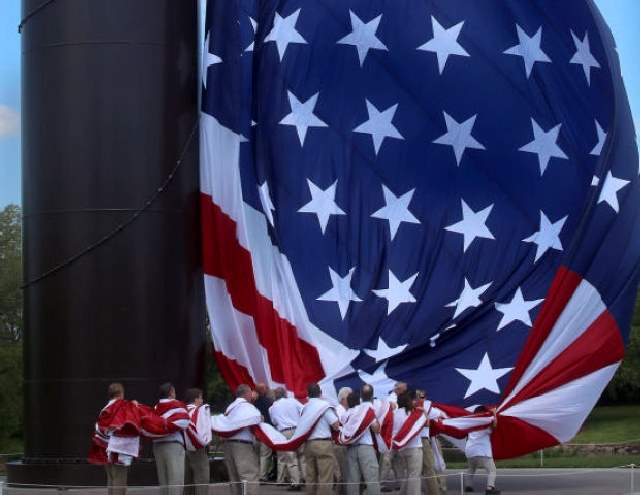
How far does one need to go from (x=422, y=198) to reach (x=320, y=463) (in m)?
5.49

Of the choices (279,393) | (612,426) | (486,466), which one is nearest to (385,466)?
(486,466)

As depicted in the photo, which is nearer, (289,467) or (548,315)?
(548,315)

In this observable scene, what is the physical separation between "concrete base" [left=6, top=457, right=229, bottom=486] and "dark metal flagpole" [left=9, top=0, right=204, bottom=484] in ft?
0.06

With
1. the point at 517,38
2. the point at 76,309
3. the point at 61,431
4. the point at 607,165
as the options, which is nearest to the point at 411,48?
the point at 517,38

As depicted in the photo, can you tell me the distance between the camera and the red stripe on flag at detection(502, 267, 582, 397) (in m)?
17.3

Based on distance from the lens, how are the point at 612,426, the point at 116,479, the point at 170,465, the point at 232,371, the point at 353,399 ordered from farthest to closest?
1. the point at 612,426
2. the point at 232,371
3. the point at 353,399
4. the point at 170,465
5. the point at 116,479

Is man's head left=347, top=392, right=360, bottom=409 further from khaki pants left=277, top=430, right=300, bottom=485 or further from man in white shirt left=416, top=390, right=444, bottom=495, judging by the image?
khaki pants left=277, top=430, right=300, bottom=485

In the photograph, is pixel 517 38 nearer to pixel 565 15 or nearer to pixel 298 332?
pixel 565 15

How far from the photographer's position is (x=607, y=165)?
18.0 meters

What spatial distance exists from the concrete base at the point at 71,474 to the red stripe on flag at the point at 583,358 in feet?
14.3

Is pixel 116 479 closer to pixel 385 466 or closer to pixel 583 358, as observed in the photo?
pixel 385 466

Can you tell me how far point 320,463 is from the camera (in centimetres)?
1453

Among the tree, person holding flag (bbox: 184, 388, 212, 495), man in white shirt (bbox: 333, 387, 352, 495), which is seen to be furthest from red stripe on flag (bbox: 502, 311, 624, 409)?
the tree

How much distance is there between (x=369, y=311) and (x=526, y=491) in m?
3.29
